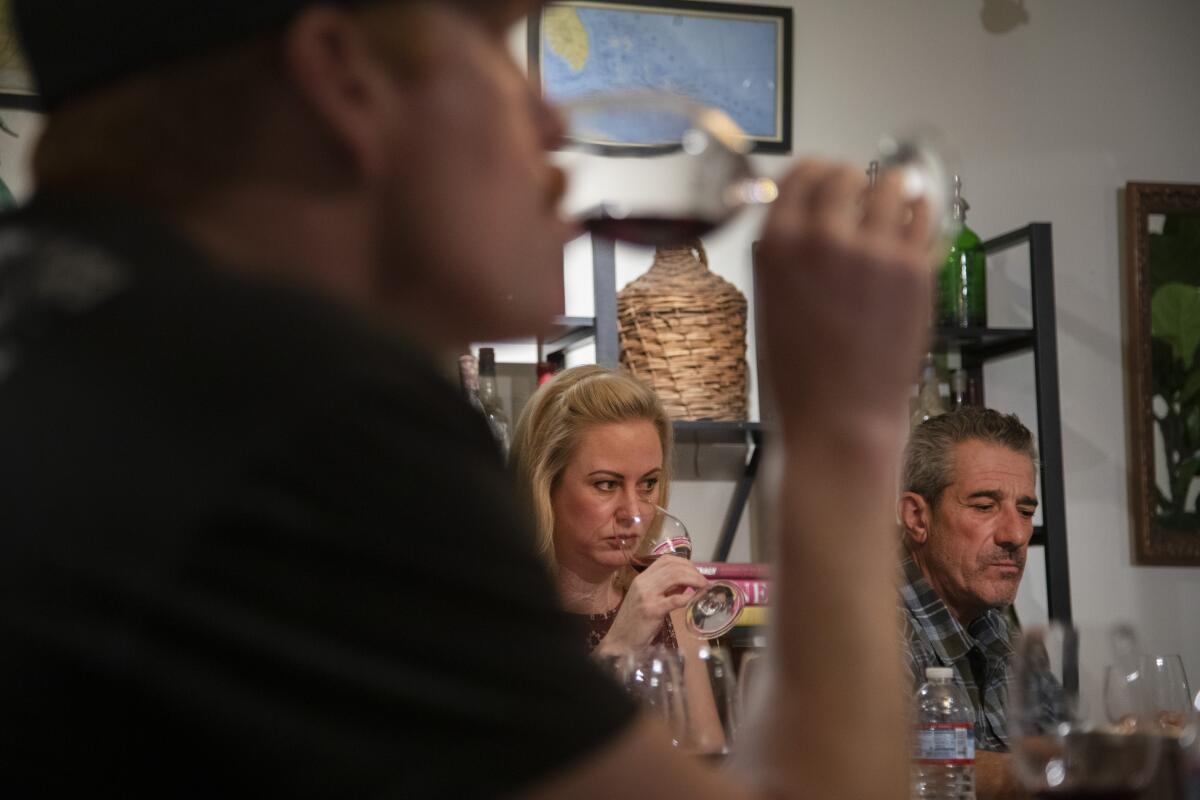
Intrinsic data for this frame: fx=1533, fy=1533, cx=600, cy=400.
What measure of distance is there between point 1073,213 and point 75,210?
3.87 m

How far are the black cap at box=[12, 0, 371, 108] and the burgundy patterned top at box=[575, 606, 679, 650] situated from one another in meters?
2.36

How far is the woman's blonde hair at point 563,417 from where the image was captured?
9.84 ft

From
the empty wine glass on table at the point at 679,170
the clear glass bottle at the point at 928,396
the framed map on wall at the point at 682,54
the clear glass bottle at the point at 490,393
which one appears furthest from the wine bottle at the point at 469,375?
the empty wine glass on table at the point at 679,170

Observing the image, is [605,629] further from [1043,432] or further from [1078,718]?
[1078,718]

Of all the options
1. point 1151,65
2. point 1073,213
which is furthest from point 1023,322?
point 1151,65

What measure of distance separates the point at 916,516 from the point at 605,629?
739mm

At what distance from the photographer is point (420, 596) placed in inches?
18.9

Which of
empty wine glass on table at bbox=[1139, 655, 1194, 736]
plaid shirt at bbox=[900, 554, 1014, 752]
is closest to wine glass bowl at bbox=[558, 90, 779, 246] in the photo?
empty wine glass on table at bbox=[1139, 655, 1194, 736]

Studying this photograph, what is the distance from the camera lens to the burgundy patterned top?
2.91 meters

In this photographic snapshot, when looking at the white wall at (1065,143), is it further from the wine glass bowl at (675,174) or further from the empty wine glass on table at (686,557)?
the wine glass bowl at (675,174)

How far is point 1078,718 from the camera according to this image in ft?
3.57

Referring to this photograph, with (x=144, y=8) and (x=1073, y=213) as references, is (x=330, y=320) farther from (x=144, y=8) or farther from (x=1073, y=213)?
(x=1073, y=213)

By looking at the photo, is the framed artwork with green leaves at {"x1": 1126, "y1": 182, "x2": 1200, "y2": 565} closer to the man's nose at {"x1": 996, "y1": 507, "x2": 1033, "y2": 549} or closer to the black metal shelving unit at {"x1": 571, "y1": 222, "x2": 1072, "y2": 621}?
the black metal shelving unit at {"x1": 571, "y1": 222, "x2": 1072, "y2": 621}

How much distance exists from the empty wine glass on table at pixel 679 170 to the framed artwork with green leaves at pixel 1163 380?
3.48m
